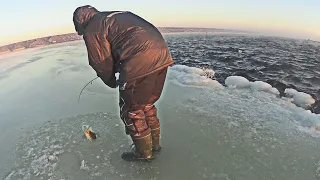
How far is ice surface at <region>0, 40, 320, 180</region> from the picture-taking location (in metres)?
2.60

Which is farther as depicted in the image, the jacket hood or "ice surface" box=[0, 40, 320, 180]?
"ice surface" box=[0, 40, 320, 180]

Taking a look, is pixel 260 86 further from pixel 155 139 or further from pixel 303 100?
pixel 155 139

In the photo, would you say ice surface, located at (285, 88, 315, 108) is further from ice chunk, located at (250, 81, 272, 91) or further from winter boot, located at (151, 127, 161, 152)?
winter boot, located at (151, 127, 161, 152)

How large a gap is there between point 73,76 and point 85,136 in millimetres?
4257

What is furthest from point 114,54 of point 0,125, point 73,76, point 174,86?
point 73,76

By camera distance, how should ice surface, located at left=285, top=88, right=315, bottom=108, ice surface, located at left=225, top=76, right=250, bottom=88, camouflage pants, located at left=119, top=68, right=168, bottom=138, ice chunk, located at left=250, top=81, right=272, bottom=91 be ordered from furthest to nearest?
ice surface, located at left=225, top=76, right=250, bottom=88, ice chunk, located at left=250, top=81, right=272, bottom=91, ice surface, located at left=285, top=88, right=315, bottom=108, camouflage pants, located at left=119, top=68, right=168, bottom=138

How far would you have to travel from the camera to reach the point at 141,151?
2736 mm

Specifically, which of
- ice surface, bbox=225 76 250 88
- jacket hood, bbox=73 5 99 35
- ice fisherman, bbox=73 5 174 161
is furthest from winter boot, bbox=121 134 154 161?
ice surface, bbox=225 76 250 88

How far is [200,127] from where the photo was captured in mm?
3453

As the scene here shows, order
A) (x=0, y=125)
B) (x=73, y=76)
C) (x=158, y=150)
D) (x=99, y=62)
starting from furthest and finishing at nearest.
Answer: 1. (x=73, y=76)
2. (x=0, y=125)
3. (x=158, y=150)
4. (x=99, y=62)

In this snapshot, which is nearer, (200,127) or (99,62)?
(99,62)

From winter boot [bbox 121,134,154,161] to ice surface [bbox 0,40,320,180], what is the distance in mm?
81

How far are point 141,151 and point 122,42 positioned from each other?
1.18 meters

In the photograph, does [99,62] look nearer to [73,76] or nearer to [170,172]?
[170,172]
